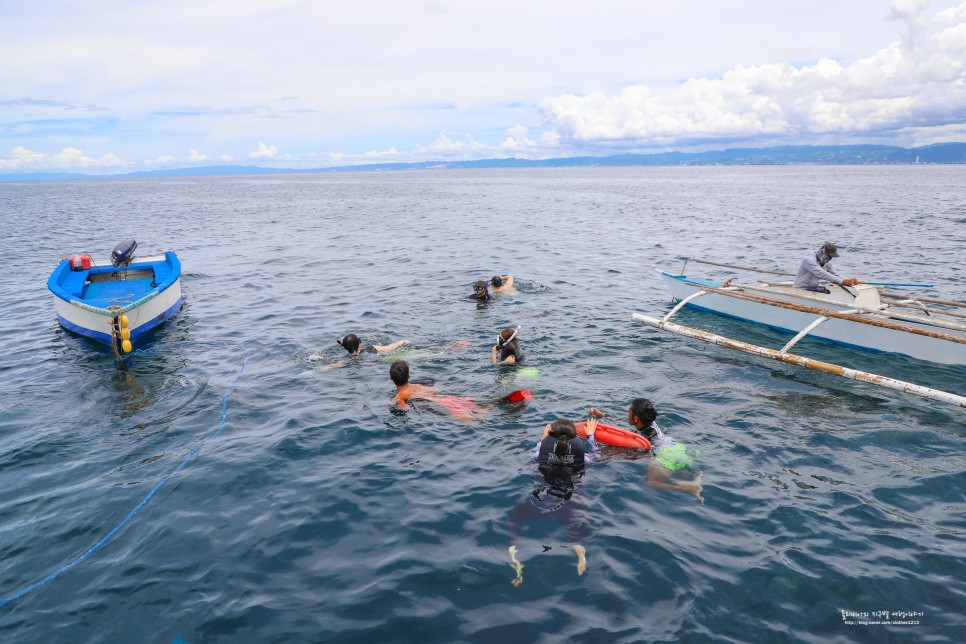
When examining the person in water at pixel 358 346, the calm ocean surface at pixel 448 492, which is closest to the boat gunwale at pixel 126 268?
the calm ocean surface at pixel 448 492

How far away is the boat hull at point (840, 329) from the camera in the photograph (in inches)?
528

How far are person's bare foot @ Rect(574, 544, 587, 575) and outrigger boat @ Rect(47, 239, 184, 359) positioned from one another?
42.5ft

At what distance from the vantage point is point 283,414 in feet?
38.5

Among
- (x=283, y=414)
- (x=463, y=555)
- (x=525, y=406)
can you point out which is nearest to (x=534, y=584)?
(x=463, y=555)

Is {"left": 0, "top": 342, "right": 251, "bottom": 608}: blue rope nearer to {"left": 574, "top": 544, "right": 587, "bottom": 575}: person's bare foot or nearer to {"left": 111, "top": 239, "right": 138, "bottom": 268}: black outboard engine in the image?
{"left": 574, "top": 544, "right": 587, "bottom": 575}: person's bare foot

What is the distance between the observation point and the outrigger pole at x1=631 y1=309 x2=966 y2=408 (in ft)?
35.4

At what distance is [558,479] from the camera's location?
8.61 metres

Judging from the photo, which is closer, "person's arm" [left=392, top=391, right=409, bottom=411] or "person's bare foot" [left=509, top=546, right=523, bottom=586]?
"person's bare foot" [left=509, top=546, right=523, bottom=586]

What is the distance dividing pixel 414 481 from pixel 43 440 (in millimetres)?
7830

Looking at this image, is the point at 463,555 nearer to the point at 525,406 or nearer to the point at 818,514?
the point at 525,406

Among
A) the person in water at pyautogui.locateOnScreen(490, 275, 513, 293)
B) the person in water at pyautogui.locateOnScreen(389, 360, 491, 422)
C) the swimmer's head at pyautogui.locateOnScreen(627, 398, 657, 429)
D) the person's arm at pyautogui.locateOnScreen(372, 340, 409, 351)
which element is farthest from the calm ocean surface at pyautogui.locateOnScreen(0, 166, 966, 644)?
the person in water at pyautogui.locateOnScreen(490, 275, 513, 293)

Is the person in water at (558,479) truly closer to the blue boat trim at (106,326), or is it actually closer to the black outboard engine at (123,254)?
the blue boat trim at (106,326)

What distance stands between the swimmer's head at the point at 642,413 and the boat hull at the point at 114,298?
14.4 meters

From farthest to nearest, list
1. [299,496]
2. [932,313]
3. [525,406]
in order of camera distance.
Answer: [932,313] → [525,406] → [299,496]
